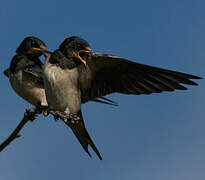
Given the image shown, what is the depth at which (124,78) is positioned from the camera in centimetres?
358

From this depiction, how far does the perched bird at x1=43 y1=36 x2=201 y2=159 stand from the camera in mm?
3186

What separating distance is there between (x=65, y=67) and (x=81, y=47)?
0.19 m

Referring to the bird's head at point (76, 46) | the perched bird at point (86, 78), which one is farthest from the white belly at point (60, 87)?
the bird's head at point (76, 46)

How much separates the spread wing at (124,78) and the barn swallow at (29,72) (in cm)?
50

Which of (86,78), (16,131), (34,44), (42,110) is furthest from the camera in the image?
(34,44)

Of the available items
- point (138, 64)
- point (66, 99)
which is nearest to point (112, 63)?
point (138, 64)

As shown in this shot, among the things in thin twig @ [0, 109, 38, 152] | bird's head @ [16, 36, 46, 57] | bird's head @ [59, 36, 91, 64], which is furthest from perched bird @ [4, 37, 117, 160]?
thin twig @ [0, 109, 38, 152]

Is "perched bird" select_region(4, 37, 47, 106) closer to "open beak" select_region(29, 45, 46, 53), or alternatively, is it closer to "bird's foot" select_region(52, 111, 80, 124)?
"open beak" select_region(29, 45, 46, 53)

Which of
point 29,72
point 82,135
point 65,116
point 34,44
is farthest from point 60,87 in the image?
point 34,44

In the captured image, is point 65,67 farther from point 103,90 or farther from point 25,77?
point 25,77

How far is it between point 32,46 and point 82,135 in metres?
0.92

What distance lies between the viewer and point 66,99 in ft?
10.6

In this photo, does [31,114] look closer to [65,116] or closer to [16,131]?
[16,131]

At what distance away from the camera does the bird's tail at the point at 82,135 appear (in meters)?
3.53
